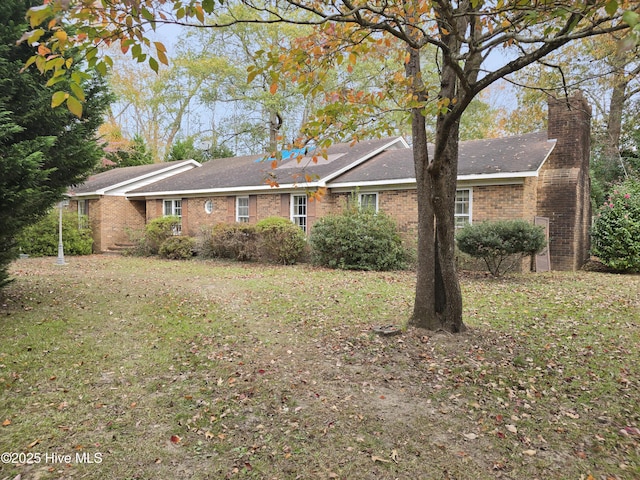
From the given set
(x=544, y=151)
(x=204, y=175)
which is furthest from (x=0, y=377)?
(x=204, y=175)

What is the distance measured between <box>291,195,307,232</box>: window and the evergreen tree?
31.0 ft

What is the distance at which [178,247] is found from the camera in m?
17.3

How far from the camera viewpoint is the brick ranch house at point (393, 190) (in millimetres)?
13258

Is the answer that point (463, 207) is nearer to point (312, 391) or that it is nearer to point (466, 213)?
point (466, 213)

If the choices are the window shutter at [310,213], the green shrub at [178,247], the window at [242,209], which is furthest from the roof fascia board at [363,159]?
the green shrub at [178,247]

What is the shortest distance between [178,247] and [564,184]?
14.7m

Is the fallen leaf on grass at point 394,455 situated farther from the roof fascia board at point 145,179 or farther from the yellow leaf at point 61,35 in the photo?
the roof fascia board at point 145,179

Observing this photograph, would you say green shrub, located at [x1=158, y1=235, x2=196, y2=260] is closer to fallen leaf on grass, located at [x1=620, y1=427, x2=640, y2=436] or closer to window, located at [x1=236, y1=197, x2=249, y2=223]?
window, located at [x1=236, y1=197, x2=249, y2=223]

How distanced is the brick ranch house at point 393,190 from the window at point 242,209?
0.15 ft

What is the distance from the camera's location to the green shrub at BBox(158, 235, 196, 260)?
17281mm

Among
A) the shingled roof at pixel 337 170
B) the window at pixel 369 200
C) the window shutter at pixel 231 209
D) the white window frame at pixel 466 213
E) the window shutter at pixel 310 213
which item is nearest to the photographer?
the shingled roof at pixel 337 170

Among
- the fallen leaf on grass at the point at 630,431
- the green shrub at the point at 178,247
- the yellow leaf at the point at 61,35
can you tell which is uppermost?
the yellow leaf at the point at 61,35

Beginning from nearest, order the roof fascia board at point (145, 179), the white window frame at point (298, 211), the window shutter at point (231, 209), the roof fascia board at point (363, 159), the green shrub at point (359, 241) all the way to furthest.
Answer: the green shrub at point (359, 241) < the roof fascia board at point (363, 159) < the white window frame at point (298, 211) < the window shutter at point (231, 209) < the roof fascia board at point (145, 179)

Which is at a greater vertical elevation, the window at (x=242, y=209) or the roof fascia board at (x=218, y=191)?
the roof fascia board at (x=218, y=191)
